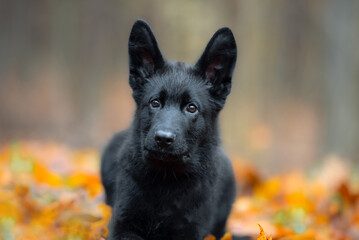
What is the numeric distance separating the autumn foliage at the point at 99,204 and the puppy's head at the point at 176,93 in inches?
31.2

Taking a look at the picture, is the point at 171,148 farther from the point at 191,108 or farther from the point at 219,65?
the point at 219,65

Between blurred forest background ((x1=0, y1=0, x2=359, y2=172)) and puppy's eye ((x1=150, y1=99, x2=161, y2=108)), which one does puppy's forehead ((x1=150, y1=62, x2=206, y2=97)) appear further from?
blurred forest background ((x1=0, y1=0, x2=359, y2=172))

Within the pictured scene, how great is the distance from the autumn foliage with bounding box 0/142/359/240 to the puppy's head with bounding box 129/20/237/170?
79 cm

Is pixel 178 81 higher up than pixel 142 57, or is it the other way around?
pixel 142 57

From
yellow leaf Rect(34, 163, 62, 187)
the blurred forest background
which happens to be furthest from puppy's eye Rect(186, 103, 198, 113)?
the blurred forest background

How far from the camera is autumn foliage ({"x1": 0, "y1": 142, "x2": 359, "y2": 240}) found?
159 inches

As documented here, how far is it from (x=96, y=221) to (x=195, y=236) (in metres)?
0.83

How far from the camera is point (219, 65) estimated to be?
4137 mm

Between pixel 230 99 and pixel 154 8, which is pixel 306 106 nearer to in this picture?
pixel 230 99

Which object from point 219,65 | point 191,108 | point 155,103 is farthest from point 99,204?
point 219,65

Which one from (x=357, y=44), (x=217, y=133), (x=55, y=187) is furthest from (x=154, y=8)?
(x=217, y=133)

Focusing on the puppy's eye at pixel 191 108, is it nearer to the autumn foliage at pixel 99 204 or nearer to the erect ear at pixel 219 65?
the erect ear at pixel 219 65

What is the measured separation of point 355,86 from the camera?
28.5 feet

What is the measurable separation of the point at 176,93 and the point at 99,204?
1.32 m
